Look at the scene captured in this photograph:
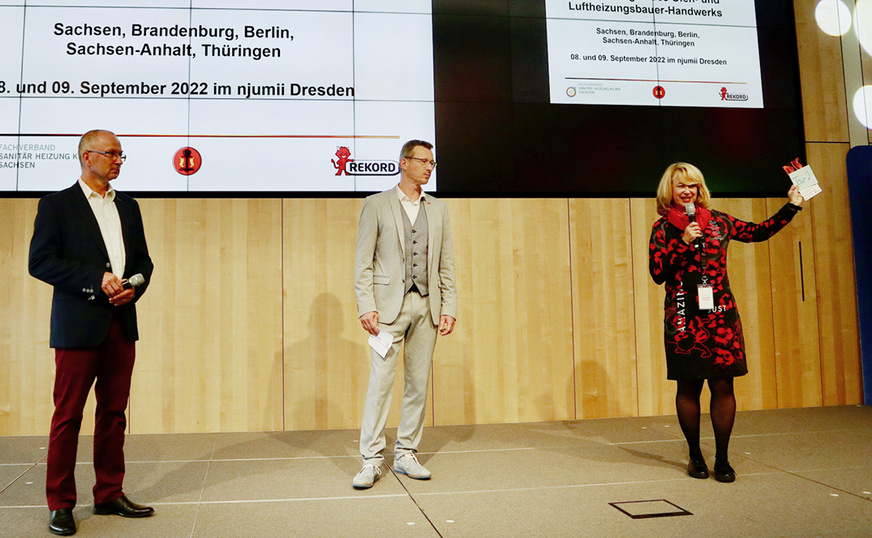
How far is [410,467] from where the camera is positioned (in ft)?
9.91

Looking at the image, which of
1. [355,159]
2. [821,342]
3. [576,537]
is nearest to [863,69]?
[821,342]

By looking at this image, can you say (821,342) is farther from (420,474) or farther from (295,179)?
(295,179)

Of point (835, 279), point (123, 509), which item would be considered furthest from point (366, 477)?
point (835, 279)

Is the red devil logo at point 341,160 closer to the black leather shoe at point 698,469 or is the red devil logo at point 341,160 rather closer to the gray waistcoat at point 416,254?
the gray waistcoat at point 416,254

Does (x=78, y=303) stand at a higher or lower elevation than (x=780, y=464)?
higher

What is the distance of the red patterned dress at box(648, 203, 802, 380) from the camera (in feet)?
9.49

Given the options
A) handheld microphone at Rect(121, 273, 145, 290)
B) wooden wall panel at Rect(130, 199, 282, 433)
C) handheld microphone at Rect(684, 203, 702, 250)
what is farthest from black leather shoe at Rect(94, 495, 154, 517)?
handheld microphone at Rect(684, 203, 702, 250)

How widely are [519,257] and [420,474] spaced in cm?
199

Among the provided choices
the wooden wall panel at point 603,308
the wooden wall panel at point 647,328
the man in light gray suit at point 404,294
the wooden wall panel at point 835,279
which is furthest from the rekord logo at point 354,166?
the wooden wall panel at point 835,279

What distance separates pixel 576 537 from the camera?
2174mm

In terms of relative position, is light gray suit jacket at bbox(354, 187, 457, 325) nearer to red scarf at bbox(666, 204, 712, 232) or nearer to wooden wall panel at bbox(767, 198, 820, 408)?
red scarf at bbox(666, 204, 712, 232)

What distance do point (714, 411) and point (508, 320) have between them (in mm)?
1786

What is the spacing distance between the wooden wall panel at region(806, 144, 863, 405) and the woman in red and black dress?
7.74ft

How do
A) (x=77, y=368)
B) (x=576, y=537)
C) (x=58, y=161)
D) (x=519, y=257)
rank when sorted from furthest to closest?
(x=519, y=257), (x=58, y=161), (x=77, y=368), (x=576, y=537)
